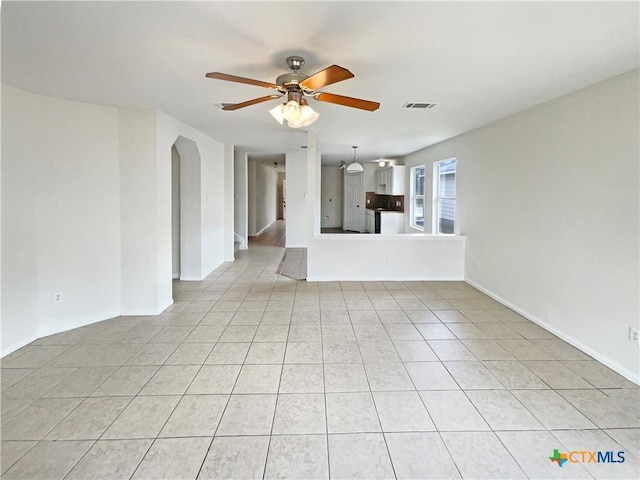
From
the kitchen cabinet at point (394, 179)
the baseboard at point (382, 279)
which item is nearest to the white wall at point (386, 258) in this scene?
the baseboard at point (382, 279)

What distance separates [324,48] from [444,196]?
521 cm

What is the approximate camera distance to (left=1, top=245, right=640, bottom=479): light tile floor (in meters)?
1.86

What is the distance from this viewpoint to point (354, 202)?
11688 millimetres

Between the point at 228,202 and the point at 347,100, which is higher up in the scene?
the point at 347,100

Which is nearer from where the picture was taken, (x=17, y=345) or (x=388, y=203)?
(x=17, y=345)

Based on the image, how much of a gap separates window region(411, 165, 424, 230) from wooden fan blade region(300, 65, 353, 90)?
6532 mm

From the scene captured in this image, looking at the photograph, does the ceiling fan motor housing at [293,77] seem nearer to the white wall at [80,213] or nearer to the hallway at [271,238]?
the white wall at [80,213]

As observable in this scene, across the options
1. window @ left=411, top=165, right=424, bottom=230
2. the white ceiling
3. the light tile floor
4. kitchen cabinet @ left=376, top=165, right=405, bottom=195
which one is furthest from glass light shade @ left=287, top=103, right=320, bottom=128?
kitchen cabinet @ left=376, top=165, right=405, bottom=195

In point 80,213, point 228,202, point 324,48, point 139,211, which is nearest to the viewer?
point 324,48

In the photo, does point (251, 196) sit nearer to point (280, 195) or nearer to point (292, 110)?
point (280, 195)

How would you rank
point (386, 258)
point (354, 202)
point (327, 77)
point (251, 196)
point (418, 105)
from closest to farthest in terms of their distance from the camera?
1. point (327, 77)
2. point (418, 105)
3. point (386, 258)
4. point (251, 196)
5. point (354, 202)

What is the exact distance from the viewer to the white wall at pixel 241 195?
27.9 ft

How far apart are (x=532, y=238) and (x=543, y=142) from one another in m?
1.03

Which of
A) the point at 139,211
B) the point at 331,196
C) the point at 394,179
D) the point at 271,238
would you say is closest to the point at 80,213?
the point at 139,211
